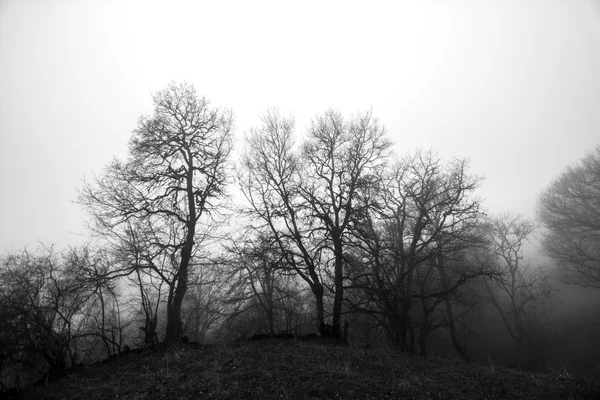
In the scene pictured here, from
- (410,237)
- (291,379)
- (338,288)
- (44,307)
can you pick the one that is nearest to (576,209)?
(410,237)

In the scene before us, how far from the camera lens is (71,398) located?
6.16 metres

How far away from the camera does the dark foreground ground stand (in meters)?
5.71

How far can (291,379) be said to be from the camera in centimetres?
618

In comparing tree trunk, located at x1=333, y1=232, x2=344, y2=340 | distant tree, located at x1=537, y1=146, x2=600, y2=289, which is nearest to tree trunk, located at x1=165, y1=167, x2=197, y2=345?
tree trunk, located at x1=333, y1=232, x2=344, y2=340

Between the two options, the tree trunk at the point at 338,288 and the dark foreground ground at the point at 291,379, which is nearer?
the dark foreground ground at the point at 291,379

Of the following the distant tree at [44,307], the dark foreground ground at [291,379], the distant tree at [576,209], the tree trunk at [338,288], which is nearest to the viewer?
the dark foreground ground at [291,379]

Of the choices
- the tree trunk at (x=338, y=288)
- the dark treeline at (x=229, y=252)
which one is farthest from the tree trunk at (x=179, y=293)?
the tree trunk at (x=338, y=288)

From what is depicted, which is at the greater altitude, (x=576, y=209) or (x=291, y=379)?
(x=576, y=209)

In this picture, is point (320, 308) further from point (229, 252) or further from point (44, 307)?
point (44, 307)

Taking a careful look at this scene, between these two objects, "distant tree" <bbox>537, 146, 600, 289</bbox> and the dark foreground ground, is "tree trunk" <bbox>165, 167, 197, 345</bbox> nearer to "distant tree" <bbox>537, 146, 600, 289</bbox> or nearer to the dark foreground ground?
the dark foreground ground

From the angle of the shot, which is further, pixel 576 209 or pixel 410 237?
pixel 576 209

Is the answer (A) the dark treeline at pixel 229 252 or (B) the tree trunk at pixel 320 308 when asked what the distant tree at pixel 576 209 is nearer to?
(A) the dark treeline at pixel 229 252

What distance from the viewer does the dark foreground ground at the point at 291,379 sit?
5.71 metres

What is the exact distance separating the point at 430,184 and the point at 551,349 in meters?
22.4
